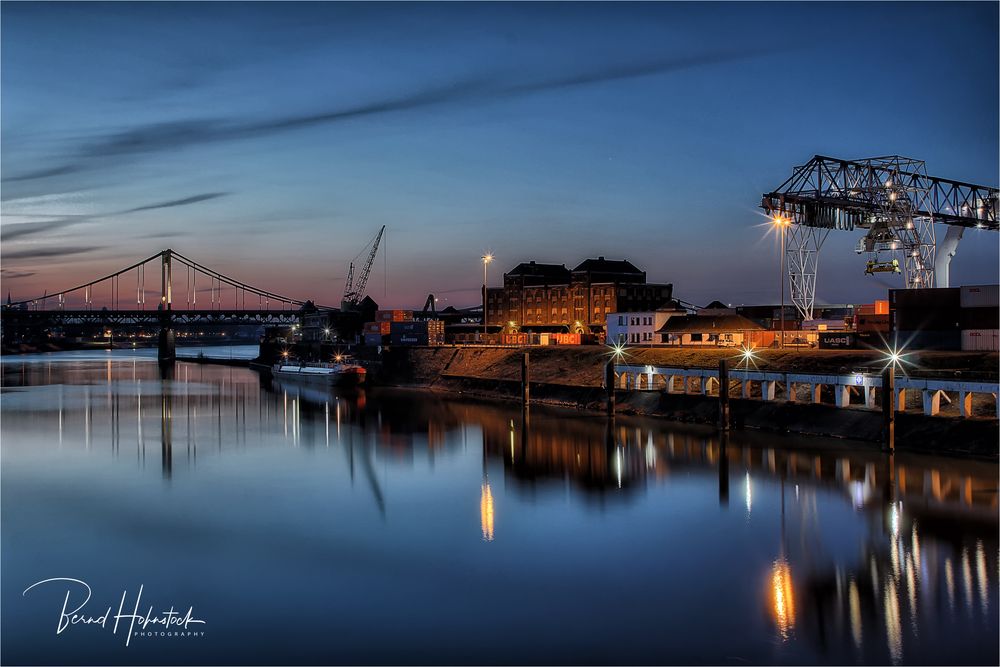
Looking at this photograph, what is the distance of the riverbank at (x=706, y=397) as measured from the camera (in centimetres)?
3741

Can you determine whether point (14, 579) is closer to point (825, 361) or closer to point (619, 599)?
point (619, 599)

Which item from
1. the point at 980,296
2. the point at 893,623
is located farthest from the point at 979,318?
the point at 893,623

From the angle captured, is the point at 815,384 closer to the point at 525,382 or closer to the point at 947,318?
the point at 947,318

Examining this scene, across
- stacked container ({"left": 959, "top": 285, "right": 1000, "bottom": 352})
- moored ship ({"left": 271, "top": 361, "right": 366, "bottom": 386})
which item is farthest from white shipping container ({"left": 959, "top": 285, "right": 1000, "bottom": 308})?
moored ship ({"left": 271, "top": 361, "right": 366, "bottom": 386})

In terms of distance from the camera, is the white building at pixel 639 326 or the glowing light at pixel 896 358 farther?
the white building at pixel 639 326

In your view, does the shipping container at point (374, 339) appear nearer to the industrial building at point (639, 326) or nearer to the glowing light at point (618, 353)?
the industrial building at point (639, 326)

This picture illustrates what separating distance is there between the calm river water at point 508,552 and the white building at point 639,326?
3534 cm

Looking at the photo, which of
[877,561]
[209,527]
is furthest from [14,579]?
[877,561]

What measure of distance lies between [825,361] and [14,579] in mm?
42488

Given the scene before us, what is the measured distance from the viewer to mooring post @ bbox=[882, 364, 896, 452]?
37.4 meters

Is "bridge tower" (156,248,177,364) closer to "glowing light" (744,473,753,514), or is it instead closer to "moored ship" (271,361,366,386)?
"moored ship" (271,361,366,386)

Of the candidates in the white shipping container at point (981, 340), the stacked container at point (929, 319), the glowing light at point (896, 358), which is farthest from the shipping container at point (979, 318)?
the glowing light at point (896, 358)

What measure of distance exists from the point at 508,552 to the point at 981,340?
3568cm

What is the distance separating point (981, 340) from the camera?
156ft
